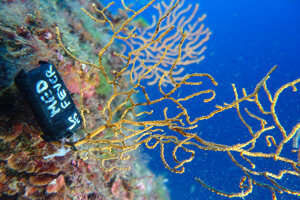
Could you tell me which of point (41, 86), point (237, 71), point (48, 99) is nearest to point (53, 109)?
point (48, 99)

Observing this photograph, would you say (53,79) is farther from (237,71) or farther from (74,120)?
(237,71)

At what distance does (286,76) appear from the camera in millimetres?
37000

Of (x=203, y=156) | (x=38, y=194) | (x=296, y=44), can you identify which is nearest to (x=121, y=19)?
(x=38, y=194)

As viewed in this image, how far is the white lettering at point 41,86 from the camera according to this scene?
4.31 ft

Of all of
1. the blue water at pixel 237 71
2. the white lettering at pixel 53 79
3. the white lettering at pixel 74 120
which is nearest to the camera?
the white lettering at pixel 53 79

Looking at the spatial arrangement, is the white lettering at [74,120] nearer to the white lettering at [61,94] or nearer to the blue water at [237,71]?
the white lettering at [61,94]

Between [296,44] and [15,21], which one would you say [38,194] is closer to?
[15,21]

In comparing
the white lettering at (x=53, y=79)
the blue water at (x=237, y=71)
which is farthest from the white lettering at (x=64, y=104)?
the blue water at (x=237, y=71)

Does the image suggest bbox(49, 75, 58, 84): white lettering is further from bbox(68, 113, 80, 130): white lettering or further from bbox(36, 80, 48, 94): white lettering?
bbox(68, 113, 80, 130): white lettering

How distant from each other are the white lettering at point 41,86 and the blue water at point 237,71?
32.8 feet

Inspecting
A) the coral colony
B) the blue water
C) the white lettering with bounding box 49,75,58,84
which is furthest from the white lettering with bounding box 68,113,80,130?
the blue water

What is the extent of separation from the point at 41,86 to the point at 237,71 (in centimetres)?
4329

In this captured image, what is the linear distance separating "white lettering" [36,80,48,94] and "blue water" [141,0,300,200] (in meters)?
10.0

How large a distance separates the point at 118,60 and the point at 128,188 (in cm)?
277
